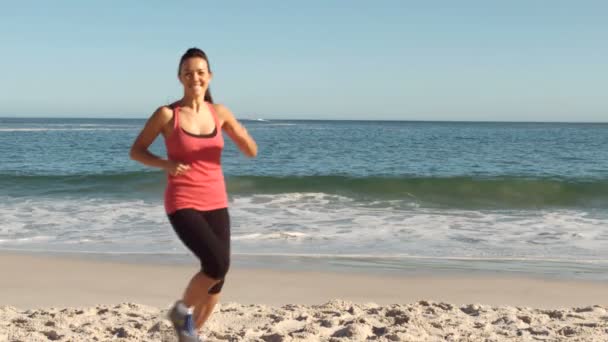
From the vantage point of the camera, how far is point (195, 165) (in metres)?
3.61

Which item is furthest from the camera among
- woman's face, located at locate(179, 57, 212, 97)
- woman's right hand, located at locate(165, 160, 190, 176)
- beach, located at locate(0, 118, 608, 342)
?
beach, located at locate(0, 118, 608, 342)

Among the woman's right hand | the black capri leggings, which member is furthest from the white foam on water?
the woman's right hand

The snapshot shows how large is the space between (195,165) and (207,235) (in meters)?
0.36

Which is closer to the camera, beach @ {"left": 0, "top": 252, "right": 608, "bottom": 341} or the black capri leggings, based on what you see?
the black capri leggings

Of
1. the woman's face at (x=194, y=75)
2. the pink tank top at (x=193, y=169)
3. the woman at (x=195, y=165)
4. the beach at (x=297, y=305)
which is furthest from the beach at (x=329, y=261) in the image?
the woman's face at (x=194, y=75)

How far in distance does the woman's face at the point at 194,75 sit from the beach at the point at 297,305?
1821mm

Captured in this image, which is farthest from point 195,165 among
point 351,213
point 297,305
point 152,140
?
point 351,213

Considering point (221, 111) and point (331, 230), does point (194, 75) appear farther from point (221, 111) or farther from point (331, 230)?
point (331, 230)

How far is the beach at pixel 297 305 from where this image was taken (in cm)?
481

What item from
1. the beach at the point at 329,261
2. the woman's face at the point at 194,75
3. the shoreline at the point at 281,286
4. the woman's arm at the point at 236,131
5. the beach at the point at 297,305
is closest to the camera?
the woman's face at the point at 194,75

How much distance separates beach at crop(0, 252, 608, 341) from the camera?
4812 millimetres

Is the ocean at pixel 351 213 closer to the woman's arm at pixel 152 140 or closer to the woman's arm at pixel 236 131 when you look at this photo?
the woman's arm at pixel 236 131

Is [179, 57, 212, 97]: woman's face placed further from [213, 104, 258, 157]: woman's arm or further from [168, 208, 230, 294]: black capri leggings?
[168, 208, 230, 294]: black capri leggings

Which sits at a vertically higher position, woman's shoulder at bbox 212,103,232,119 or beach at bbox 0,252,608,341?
woman's shoulder at bbox 212,103,232,119
